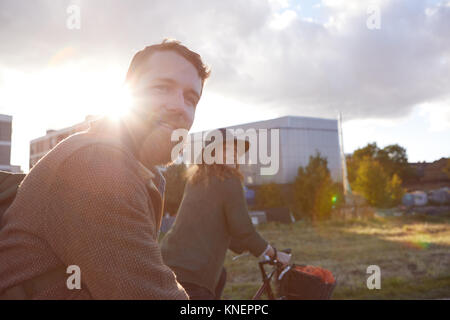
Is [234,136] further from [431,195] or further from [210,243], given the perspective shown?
[431,195]

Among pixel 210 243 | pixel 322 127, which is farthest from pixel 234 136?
pixel 322 127

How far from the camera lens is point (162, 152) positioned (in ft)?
4.91

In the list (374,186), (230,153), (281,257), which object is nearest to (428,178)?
(374,186)

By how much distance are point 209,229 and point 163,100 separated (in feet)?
6.74

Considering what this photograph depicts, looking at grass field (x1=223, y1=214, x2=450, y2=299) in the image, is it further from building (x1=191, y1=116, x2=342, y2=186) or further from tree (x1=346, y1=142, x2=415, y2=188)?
tree (x1=346, y1=142, x2=415, y2=188)

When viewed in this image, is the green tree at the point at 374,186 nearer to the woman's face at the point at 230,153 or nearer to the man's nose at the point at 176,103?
the woman's face at the point at 230,153

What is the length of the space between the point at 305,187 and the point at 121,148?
24945 millimetres

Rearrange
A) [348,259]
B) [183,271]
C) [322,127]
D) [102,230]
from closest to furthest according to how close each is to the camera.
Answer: [102,230]
[183,271]
[348,259]
[322,127]

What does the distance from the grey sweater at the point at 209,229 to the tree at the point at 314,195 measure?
2157 centimetres

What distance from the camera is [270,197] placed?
26766 mm

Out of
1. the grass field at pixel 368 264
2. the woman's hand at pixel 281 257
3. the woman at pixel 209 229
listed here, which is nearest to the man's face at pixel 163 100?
the woman at pixel 209 229

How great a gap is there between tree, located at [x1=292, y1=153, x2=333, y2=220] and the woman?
21.5 metres

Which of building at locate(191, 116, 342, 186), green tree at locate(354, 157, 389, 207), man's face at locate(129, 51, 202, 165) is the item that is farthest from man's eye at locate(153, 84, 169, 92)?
green tree at locate(354, 157, 389, 207)

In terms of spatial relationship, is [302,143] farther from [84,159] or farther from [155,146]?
[84,159]
